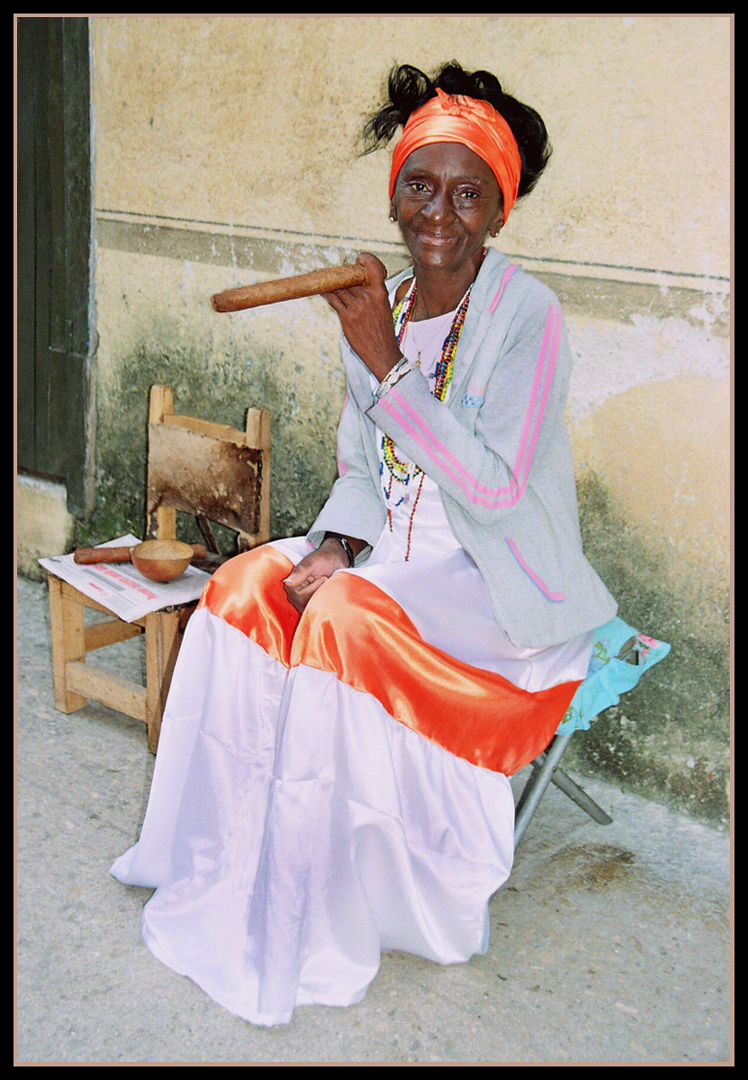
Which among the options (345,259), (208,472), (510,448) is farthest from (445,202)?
(208,472)

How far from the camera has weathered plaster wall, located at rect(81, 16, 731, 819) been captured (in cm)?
259

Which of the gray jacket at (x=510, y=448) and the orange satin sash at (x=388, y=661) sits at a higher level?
the gray jacket at (x=510, y=448)

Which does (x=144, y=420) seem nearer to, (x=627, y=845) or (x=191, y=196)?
(x=191, y=196)

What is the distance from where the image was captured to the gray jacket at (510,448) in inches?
80.5

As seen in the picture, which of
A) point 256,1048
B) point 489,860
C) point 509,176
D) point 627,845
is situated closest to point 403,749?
point 489,860

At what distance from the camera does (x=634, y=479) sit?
2.81 meters

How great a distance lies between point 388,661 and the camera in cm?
204

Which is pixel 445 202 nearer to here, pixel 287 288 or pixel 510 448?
pixel 287 288

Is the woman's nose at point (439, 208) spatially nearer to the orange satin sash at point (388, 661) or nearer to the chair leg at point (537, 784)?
the orange satin sash at point (388, 661)

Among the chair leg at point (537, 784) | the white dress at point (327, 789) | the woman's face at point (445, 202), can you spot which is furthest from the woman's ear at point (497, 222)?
the chair leg at point (537, 784)

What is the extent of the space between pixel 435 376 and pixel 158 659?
1316 mm

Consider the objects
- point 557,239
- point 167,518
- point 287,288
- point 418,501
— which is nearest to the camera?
point 287,288

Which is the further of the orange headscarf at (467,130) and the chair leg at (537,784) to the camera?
the chair leg at (537,784)

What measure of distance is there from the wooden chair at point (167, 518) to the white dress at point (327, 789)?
0.76 m
